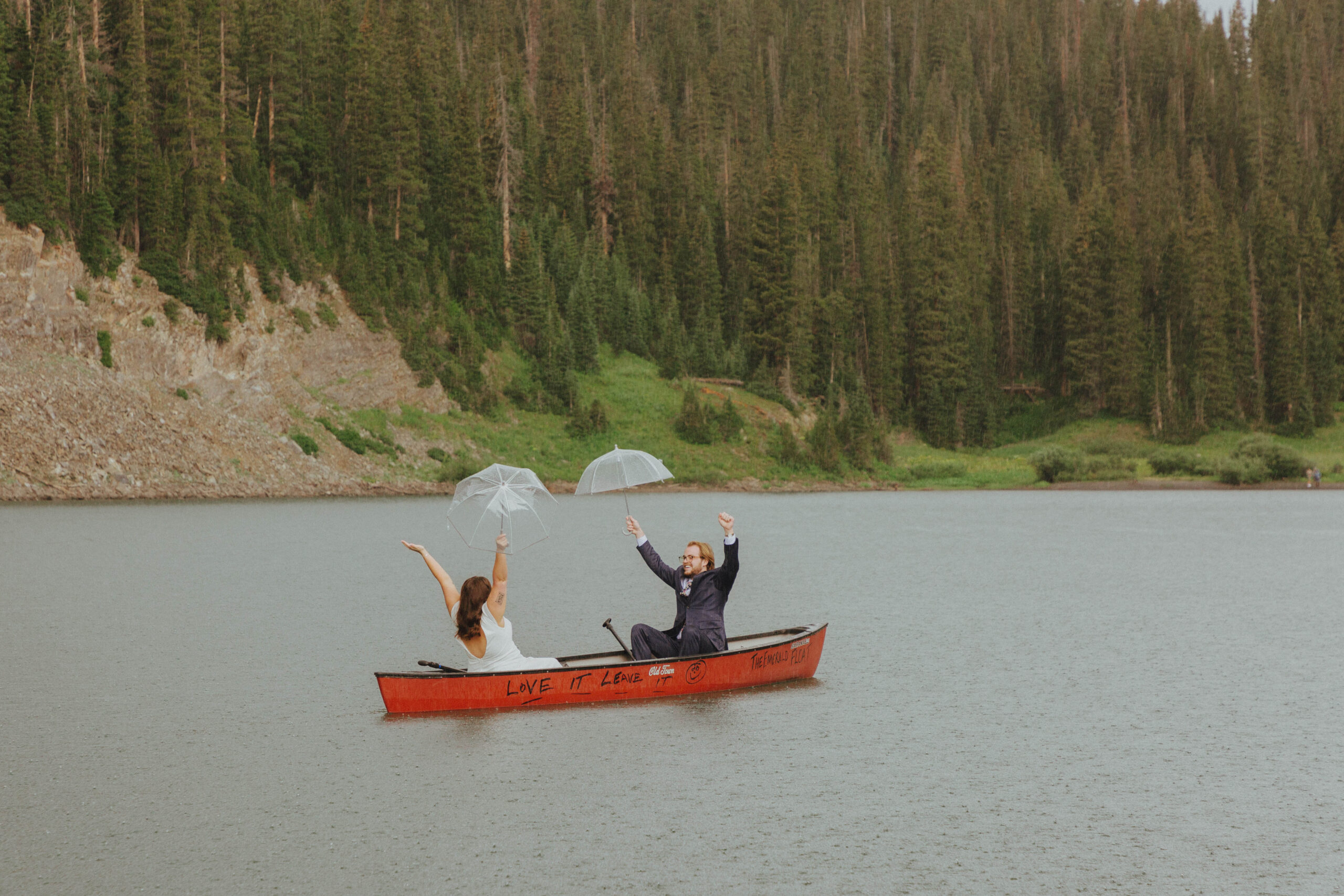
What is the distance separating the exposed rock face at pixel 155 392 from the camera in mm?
54625

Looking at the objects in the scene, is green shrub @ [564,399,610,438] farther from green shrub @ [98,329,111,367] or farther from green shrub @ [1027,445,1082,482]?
green shrub @ [1027,445,1082,482]

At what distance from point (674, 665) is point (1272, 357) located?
329ft

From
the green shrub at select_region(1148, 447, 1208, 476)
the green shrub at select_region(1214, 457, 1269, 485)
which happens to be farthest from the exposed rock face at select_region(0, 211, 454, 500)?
the green shrub at select_region(1214, 457, 1269, 485)

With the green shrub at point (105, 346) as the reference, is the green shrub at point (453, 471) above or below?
below

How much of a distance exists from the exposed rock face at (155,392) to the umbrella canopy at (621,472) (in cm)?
4493

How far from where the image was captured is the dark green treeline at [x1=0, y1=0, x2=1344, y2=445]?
69.0 meters

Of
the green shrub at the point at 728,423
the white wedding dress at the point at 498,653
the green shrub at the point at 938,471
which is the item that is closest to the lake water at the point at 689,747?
the white wedding dress at the point at 498,653

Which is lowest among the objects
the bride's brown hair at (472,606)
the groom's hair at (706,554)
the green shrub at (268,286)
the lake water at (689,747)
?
the lake water at (689,747)

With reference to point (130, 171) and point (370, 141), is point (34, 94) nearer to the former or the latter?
point (130, 171)

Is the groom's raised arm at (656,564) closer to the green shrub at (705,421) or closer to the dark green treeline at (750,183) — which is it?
the dark green treeline at (750,183)

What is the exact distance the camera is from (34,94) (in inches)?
2482

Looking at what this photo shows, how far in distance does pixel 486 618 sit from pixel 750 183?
103415 mm

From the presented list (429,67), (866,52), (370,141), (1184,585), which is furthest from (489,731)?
(866,52)

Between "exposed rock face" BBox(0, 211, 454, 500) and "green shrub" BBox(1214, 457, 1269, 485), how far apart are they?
54878 mm
